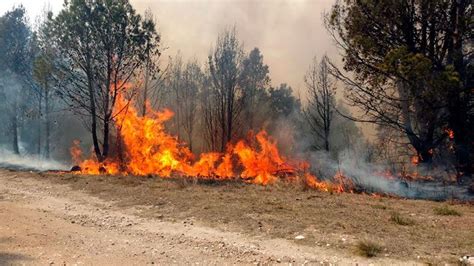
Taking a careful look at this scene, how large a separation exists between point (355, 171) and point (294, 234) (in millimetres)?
10305

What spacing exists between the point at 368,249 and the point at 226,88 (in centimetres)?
2087

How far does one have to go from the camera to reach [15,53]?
100ft

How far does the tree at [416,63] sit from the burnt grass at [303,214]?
3.87 metres

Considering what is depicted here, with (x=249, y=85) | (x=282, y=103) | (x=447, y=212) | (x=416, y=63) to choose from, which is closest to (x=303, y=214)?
(x=447, y=212)

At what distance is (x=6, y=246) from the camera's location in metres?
7.41

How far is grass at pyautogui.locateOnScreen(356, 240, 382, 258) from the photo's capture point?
684cm

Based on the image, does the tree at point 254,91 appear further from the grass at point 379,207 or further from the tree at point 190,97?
the grass at point 379,207

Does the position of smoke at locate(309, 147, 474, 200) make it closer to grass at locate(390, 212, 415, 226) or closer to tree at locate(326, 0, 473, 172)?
tree at locate(326, 0, 473, 172)

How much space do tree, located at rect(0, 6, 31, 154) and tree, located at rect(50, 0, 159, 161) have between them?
1158 centimetres

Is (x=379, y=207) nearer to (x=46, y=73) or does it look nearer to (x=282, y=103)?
(x=46, y=73)

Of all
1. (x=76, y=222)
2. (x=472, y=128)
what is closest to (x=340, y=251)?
(x=76, y=222)

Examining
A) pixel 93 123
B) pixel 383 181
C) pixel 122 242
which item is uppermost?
pixel 93 123

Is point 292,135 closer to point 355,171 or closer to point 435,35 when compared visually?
point 355,171

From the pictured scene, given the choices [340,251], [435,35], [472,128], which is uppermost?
[435,35]
